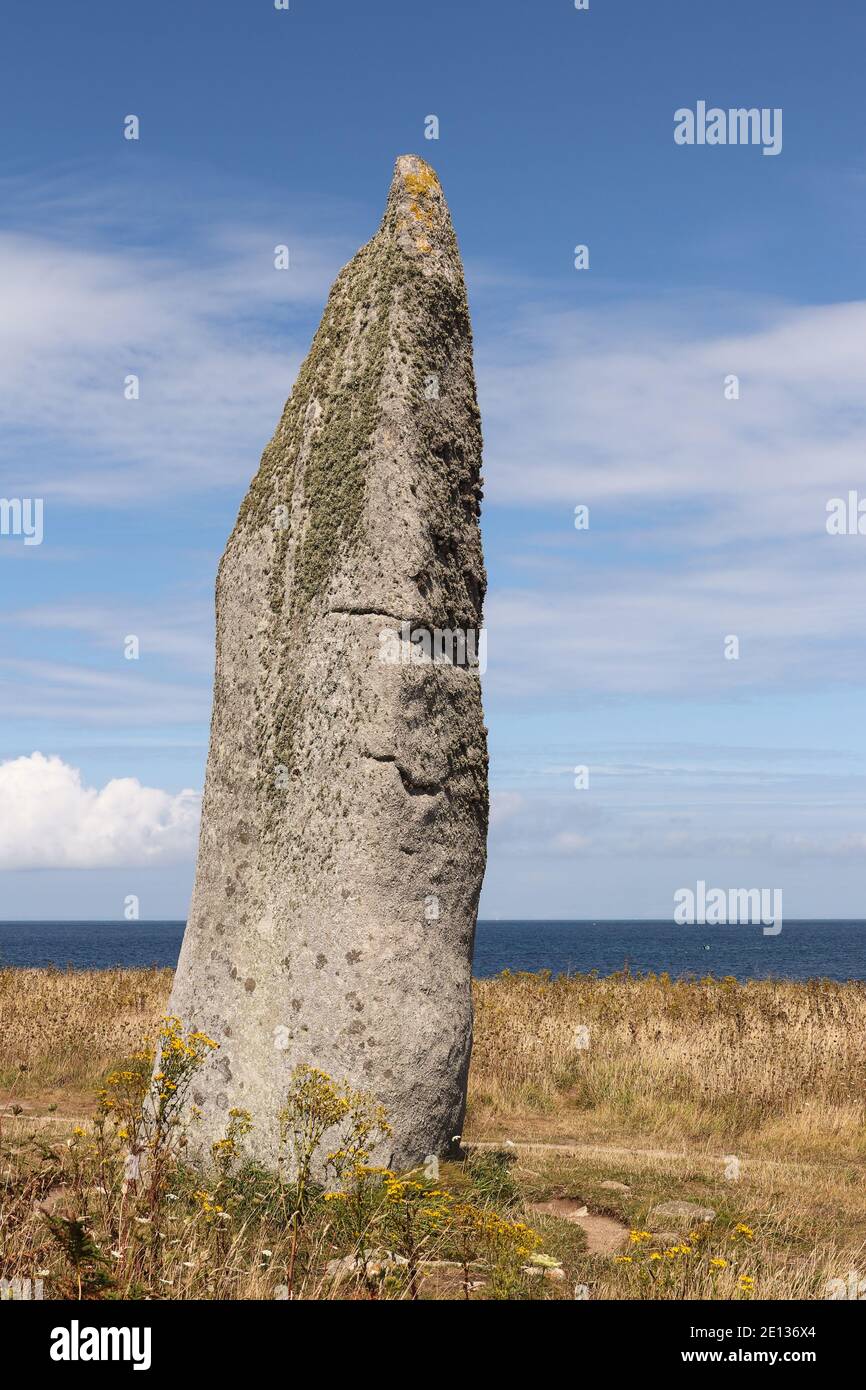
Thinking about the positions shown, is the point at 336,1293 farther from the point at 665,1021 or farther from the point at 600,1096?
the point at 665,1021

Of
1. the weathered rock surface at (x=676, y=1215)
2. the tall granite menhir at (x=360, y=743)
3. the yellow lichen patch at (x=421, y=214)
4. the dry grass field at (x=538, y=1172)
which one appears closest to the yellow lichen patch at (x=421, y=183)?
the tall granite menhir at (x=360, y=743)

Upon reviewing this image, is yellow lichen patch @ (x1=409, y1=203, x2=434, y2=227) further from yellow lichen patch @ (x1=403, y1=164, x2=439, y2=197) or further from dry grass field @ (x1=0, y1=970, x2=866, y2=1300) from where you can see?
dry grass field @ (x1=0, y1=970, x2=866, y2=1300)

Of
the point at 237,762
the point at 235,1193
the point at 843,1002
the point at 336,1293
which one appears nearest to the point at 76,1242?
the point at 336,1293

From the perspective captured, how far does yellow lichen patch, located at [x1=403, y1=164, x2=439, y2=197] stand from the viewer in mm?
9133

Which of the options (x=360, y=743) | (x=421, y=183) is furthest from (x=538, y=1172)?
(x=421, y=183)

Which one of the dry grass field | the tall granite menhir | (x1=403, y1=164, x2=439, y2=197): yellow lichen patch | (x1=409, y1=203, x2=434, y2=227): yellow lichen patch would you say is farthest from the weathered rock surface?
(x1=403, y1=164, x2=439, y2=197): yellow lichen patch

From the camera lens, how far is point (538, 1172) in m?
9.22

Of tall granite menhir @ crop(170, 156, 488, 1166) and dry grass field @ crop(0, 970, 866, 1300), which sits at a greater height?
tall granite menhir @ crop(170, 156, 488, 1166)

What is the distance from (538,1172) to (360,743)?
379 cm

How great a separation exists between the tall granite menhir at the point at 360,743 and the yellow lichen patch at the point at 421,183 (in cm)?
3

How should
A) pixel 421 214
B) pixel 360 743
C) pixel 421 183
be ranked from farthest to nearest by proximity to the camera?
pixel 421 183 → pixel 421 214 → pixel 360 743

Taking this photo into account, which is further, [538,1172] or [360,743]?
[538,1172]

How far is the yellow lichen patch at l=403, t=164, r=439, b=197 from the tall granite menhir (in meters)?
0.03

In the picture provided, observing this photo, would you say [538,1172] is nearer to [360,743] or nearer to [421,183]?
[360,743]
